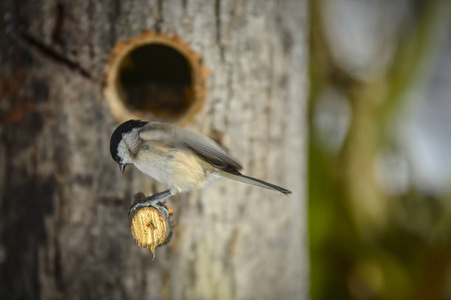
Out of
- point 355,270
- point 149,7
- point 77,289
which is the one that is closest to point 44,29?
point 149,7

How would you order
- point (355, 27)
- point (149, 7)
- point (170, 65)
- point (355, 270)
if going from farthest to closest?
point (355, 27)
point (355, 270)
point (170, 65)
point (149, 7)

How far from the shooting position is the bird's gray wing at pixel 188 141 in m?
0.60

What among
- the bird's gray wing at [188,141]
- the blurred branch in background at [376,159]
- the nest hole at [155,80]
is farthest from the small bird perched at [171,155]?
the blurred branch in background at [376,159]

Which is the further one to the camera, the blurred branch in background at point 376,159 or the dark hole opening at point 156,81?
the blurred branch in background at point 376,159

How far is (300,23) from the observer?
111cm

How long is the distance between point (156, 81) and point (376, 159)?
1.24 m

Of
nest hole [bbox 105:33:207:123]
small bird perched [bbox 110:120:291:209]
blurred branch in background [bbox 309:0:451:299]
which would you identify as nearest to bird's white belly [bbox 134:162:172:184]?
small bird perched [bbox 110:120:291:209]

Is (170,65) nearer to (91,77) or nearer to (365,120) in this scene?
(91,77)

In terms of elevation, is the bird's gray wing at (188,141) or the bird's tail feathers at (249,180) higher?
the bird's gray wing at (188,141)

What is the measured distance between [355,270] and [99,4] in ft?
5.00

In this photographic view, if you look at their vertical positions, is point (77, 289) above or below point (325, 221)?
below

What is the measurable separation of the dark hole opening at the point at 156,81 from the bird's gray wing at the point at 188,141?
0.32m

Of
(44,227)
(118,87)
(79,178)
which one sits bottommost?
(44,227)

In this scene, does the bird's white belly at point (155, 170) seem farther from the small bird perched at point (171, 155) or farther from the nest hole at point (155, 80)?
the nest hole at point (155, 80)
